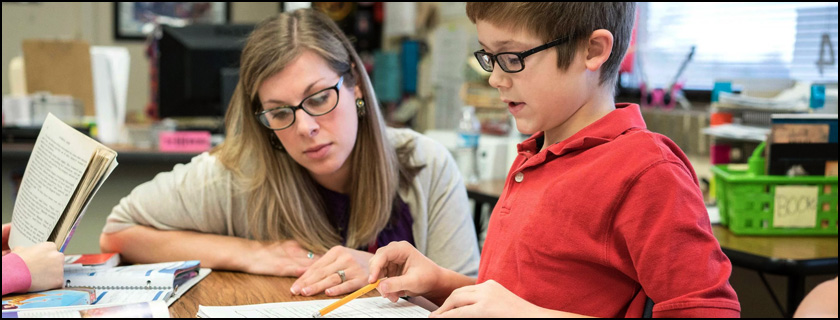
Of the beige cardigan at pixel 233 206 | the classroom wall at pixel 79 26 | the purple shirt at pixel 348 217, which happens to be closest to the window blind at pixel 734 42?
the beige cardigan at pixel 233 206

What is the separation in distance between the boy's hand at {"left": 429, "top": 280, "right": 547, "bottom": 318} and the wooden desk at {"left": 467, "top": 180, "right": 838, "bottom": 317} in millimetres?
1051

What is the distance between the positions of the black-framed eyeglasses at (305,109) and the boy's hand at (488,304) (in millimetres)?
637

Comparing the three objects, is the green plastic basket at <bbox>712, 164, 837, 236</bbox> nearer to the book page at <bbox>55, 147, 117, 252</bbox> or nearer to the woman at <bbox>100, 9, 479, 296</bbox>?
the woman at <bbox>100, 9, 479, 296</bbox>

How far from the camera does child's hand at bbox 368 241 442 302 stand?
986mm

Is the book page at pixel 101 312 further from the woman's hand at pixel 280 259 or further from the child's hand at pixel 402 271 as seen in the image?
the woman's hand at pixel 280 259

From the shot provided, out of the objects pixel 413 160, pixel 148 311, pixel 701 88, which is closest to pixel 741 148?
pixel 701 88

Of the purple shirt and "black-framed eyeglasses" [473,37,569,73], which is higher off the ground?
"black-framed eyeglasses" [473,37,569,73]

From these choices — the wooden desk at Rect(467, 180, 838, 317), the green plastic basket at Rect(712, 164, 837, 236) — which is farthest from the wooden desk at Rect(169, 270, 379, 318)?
the green plastic basket at Rect(712, 164, 837, 236)

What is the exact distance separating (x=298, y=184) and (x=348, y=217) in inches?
4.7

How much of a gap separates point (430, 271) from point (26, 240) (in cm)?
66

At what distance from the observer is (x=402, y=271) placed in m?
1.06

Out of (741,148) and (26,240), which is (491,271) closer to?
(26,240)

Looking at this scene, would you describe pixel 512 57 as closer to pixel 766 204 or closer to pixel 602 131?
pixel 602 131

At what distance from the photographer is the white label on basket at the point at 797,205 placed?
→ 185cm
